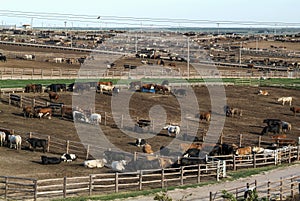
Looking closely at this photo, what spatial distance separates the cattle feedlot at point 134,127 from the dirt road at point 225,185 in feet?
3.85

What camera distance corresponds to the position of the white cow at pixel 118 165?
3092 centimetres

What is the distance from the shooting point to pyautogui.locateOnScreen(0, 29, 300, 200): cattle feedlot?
31.1 m

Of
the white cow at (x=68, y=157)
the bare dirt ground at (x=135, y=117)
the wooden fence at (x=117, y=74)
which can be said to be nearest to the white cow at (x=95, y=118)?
the bare dirt ground at (x=135, y=117)

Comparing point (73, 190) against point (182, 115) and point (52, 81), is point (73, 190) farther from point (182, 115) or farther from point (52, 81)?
point (52, 81)

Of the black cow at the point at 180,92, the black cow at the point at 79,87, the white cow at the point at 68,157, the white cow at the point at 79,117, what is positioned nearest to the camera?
the white cow at the point at 68,157

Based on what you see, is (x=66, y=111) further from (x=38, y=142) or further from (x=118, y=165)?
(x=118, y=165)

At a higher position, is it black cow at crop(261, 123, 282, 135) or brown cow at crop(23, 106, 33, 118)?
brown cow at crop(23, 106, 33, 118)

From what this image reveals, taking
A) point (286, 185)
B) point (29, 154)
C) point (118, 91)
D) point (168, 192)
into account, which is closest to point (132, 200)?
point (168, 192)

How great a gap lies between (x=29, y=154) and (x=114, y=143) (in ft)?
20.2

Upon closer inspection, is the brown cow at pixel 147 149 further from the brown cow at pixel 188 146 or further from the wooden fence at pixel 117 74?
the wooden fence at pixel 117 74

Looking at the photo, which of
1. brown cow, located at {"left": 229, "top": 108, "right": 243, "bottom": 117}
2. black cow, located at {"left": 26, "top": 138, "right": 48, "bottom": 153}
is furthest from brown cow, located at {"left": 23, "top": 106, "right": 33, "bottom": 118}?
brown cow, located at {"left": 229, "top": 108, "right": 243, "bottom": 117}

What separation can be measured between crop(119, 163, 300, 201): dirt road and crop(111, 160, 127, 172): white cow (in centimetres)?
436

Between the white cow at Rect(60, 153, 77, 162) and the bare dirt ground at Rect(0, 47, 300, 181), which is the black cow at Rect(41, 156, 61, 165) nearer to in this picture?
the bare dirt ground at Rect(0, 47, 300, 181)

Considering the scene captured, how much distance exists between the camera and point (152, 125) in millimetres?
44594
